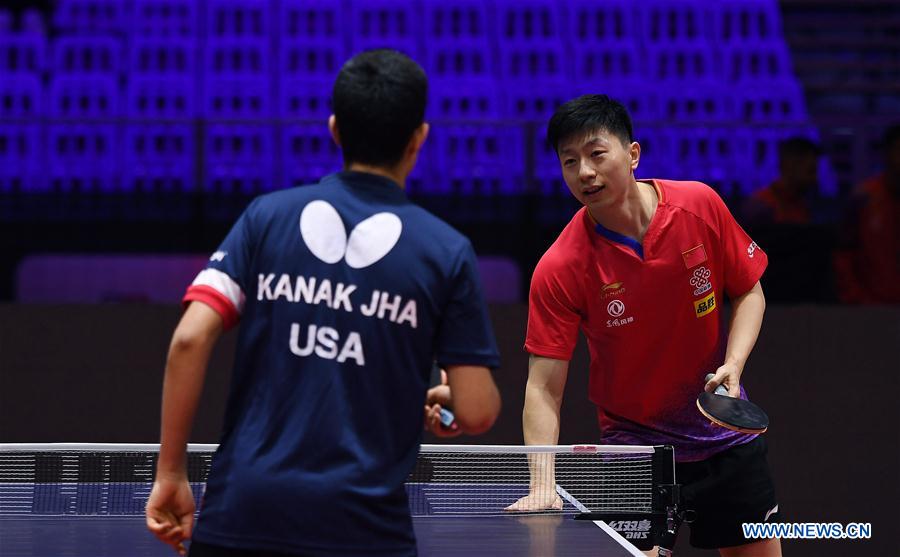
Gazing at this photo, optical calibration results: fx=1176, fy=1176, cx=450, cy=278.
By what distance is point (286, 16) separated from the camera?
1010 cm

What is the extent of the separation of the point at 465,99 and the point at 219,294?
25.9 feet

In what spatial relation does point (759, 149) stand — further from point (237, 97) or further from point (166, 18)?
point (166, 18)

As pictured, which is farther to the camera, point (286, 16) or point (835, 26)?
point (835, 26)

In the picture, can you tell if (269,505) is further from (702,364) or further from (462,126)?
(462,126)

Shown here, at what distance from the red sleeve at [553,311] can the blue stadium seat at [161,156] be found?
355cm

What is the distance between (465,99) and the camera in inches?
377

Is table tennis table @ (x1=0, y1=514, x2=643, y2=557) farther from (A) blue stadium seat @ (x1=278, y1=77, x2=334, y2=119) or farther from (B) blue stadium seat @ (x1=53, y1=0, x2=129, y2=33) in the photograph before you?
(B) blue stadium seat @ (x1=53, y1=0, x2=129, y2=33)

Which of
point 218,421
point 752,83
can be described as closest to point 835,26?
point 752,83

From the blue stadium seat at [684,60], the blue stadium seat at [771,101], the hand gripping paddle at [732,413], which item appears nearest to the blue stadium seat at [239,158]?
the hand gripping paddle at [732,413]

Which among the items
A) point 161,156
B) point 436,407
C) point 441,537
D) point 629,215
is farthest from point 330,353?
point 161,156

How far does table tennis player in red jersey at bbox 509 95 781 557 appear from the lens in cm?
317

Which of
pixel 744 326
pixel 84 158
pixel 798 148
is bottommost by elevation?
pixel 744 326

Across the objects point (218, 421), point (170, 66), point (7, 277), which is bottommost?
point (218, 421)

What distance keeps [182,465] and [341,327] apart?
1.12 ft
